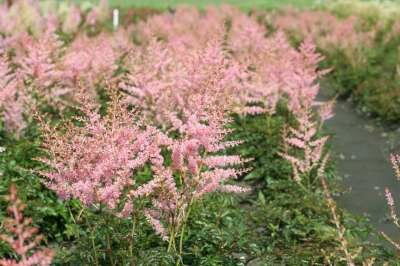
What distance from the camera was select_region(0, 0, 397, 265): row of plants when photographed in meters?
5.46

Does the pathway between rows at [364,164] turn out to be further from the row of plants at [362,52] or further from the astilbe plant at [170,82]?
the astilbe plant at [170,82]

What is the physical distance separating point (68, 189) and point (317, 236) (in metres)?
3.14

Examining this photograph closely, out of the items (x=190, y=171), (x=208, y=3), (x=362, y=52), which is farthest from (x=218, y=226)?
(x=208, y=3)

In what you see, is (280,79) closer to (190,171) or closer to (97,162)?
(190,171)

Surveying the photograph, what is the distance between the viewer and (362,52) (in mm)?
20219

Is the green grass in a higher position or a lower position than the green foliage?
lower

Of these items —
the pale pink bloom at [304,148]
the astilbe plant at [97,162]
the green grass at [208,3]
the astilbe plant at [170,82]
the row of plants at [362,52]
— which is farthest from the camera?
Answer: the green grass at [208,3]

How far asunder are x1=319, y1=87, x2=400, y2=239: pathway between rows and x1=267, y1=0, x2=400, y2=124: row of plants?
21.5 inches

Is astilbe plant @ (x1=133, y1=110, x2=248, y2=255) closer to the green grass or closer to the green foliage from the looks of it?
the green foliage

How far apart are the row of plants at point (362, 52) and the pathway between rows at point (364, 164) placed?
545mm

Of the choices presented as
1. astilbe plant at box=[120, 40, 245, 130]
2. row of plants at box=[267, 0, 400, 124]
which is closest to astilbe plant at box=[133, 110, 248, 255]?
astilbe plant at box=[120, 40, 245, 130]

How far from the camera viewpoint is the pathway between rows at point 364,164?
9.73 metres

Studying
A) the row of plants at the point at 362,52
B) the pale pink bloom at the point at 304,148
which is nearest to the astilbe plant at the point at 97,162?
the pale pink bloom at the point at 304,148

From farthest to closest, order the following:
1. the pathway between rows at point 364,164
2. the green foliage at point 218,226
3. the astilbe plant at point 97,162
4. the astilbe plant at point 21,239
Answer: the pathway between rows at point 364,164 → the green foliage at point 218,226 → the astilbe plant at point 97,162 → the astilbe plant at point 21,239
